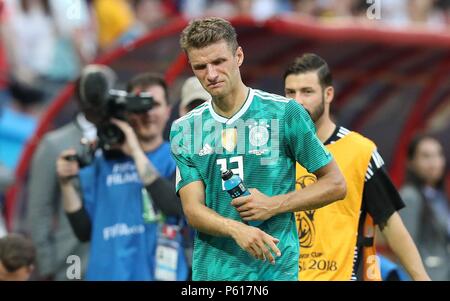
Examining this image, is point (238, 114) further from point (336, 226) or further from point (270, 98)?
point (336, 226)

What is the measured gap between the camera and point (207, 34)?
5.85 meters

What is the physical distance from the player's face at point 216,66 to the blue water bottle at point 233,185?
403 millimetres

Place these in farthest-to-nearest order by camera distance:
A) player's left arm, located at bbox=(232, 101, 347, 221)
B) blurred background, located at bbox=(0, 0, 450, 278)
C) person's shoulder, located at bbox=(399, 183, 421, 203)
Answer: blurred background, located at bbox=(0, 0, 450, 278)
person's shoulder, located at bbox=(399, 183, 421, 203)
player's left arm, located at bbox=(232, 101, 347, 221)

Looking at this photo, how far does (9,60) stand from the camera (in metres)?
14.1

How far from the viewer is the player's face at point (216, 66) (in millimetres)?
5844

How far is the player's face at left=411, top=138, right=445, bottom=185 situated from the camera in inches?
411

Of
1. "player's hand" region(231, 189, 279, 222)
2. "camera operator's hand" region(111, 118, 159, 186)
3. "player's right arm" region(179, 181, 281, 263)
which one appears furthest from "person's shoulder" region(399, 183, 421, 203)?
"player's hand" region(231, 189, 279, 222)

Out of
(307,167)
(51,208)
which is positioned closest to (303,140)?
(307,167)

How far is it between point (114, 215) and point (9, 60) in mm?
6353

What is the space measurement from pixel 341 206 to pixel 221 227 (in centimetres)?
118

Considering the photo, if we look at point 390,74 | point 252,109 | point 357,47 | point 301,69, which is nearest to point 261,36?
point 357,47

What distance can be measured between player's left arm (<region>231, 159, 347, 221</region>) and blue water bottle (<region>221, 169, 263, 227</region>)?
3 centimetres

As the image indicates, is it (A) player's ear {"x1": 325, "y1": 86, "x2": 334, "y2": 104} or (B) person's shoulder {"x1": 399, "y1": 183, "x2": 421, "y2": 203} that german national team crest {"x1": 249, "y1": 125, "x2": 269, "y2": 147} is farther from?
(B) person's shoulder {"x1": 399, "y1": 183, "x2": 421, "y2": 203}
